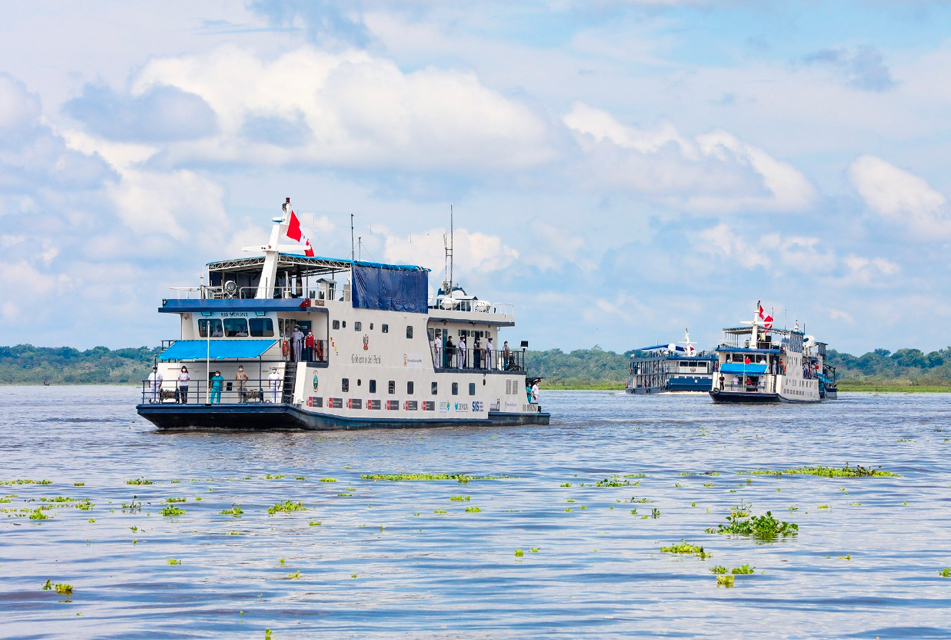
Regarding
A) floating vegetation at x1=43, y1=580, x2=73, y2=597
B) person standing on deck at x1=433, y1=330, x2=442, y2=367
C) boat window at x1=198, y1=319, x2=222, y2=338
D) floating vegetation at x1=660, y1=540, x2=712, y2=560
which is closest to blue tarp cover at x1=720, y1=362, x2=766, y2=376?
person standing on deck at x1=433, y1=330, x2=442, y2=367

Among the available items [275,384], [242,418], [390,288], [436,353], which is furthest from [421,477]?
[436,353]

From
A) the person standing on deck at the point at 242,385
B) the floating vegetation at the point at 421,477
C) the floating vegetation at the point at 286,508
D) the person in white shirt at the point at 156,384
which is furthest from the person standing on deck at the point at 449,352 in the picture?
the floating vegetation at the point at 286,508

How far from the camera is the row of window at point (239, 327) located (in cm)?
5747

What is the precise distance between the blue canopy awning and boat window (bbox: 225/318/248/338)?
691 millimetres

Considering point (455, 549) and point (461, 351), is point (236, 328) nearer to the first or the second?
point (461, 351)

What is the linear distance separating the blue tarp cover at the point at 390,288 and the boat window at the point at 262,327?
4.58m

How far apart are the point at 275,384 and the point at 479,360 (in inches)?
629

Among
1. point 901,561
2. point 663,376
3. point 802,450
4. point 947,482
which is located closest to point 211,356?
point 802,450

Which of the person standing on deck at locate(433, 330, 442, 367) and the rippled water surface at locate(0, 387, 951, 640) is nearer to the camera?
the rippled water surface at locate(0, 387, 951, 640)

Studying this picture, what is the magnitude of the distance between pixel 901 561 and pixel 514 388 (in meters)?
48.8

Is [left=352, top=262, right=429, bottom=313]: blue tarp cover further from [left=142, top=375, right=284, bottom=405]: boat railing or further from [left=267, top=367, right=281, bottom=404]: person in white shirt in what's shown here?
[left=142, top=375, right=284, bottom=405]: boat railing

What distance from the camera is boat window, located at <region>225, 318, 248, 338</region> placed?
190 ft

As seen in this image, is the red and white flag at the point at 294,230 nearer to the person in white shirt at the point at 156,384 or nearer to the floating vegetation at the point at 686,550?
the person in white shirt at the point at 156,384

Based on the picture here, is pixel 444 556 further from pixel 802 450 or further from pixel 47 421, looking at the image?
pixel 47 421
